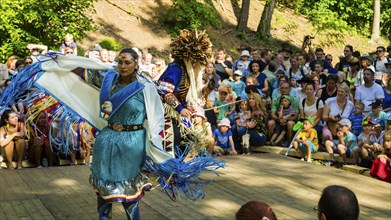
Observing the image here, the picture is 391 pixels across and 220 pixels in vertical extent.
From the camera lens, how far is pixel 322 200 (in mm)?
3018

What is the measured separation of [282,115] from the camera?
10.2m

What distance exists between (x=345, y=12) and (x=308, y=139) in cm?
1666

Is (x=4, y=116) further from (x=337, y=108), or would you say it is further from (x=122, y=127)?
(x=337, y=108)

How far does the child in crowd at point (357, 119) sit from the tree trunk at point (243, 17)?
11.9 metres

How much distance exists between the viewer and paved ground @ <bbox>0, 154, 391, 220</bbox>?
645 cm

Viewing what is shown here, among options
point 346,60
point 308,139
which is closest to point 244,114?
point 308,139

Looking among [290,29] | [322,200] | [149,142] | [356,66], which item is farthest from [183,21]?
[322,200]

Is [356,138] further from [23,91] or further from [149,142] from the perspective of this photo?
[23,91]

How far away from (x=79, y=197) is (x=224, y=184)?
1.96m

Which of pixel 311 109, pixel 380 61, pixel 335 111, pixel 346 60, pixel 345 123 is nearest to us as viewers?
pixel 345 123

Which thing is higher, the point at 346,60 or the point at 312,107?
the point at 346,60

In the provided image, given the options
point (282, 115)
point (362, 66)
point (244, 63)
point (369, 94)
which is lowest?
point (282, 115)

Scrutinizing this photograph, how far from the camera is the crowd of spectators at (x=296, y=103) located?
8.96 m

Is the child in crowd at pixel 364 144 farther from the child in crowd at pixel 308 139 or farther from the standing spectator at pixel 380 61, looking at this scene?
the standing spectator at pixel 380 61
